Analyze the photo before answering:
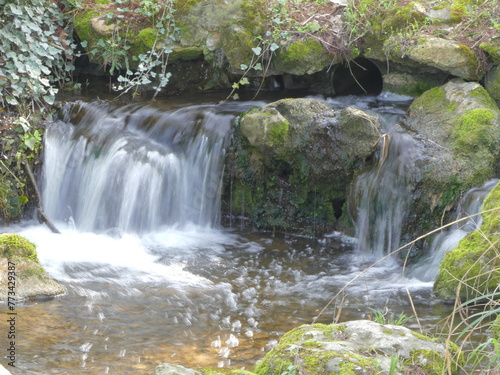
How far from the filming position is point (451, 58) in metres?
7.39

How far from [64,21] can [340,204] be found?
4.70 meters

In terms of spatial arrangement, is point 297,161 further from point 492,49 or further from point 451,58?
point 492,49

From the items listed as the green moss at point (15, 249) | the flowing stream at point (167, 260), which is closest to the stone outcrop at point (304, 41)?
the flowing stream at point (167, 260)

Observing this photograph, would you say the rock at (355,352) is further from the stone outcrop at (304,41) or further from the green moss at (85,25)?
the green moss at (85,25)

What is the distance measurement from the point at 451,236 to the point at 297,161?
182cm

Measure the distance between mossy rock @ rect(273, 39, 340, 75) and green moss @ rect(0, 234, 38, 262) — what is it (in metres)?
4.14

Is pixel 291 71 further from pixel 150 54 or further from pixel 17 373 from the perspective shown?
pixel 17 373

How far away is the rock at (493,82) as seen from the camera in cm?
733

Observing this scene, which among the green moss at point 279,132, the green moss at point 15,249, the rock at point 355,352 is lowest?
the rock at point 355,352

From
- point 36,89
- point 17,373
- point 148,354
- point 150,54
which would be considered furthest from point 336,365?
point 150,54

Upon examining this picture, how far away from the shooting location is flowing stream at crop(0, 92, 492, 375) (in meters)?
4.62

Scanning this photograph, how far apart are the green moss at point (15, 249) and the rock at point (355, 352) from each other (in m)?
2.85

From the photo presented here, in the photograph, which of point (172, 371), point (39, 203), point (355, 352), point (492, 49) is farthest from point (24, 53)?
point (355, 352)

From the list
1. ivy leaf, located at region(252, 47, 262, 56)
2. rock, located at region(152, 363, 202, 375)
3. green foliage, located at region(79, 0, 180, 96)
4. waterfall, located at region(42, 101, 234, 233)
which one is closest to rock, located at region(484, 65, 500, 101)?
ivy leaf, located at region(252, 47, 262, 56)
